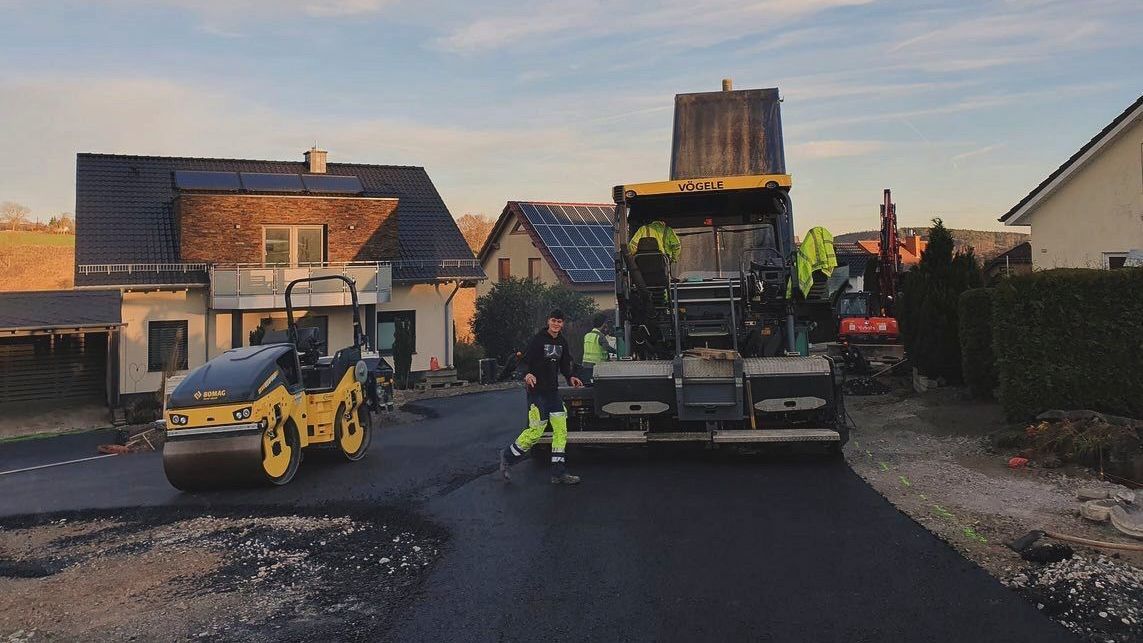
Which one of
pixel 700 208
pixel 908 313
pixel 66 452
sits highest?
pixel 700 208

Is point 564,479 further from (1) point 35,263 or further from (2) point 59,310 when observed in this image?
(1) point 35,263

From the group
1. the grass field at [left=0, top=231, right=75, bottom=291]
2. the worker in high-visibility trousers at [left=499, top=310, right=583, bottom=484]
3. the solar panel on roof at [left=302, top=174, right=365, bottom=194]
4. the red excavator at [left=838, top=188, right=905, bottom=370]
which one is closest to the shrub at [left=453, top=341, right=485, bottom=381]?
the solar panel on roof at [left=302, top=174, right=365, bottom=194]

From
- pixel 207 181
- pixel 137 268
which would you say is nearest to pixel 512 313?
pixel 207 181

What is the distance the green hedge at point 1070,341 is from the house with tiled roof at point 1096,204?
298 inches

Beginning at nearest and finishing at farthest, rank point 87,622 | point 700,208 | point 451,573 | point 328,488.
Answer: point 87,622
point 451,573
point 328,488
point 700,208

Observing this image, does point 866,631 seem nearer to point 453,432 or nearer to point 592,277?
point 453,432

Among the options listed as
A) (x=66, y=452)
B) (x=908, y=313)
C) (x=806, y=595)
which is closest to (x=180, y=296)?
(x=66, y=452)

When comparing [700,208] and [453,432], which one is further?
[453,432]

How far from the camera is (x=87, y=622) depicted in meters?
5.21

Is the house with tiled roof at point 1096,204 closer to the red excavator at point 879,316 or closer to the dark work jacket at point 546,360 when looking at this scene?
the red excavator at point 879,316

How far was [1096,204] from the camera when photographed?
61.5 ft

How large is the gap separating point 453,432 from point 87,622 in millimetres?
9128

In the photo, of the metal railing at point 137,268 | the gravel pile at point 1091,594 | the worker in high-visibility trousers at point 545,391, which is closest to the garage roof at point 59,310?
the metal railing at point 137,268

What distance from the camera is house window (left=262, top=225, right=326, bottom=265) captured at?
25.9 metres
